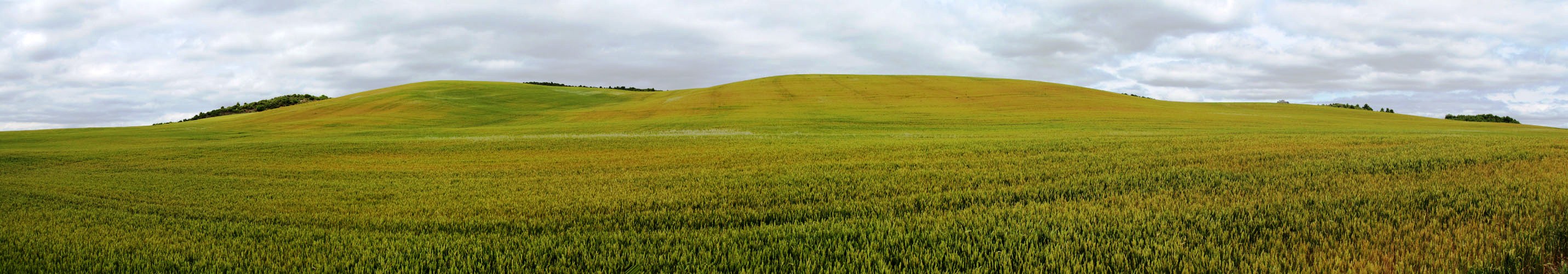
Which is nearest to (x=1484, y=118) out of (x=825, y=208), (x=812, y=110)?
(x=812, y=110)

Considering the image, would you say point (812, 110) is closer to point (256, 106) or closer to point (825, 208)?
point (825, 208)

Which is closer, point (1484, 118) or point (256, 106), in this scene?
point (1484, 118)

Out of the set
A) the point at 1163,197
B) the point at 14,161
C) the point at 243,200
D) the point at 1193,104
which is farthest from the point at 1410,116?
the point at 14,161

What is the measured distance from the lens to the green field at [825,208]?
527cm

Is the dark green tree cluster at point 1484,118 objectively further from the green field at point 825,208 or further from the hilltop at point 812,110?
the green field at point 825,208

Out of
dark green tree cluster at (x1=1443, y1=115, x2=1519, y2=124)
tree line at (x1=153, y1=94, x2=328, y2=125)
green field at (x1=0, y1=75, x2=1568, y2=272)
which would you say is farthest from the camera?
tree line at (x1=153, y1=94, x2=328, y2=125)

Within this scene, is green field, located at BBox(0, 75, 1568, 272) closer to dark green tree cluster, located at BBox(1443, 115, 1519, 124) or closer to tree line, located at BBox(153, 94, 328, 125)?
dark green tree cluster, located at BBox(1443, 115, 1519, 124)

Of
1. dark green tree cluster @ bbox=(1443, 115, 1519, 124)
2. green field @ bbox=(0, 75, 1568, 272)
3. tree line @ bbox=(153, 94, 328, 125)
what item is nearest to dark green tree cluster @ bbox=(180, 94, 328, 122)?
tree line @ bbox=(153, 94, 328, 125)

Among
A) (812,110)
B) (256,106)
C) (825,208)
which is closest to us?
(825,208)

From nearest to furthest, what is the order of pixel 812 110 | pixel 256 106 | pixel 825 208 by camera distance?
1. pixel 825 208
2. pixel 812 110
3. pixel 256 106

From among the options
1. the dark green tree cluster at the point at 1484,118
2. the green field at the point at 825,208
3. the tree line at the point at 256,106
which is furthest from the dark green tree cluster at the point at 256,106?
the dark green tree cluster at the point at 1484,118

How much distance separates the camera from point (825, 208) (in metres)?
7.41

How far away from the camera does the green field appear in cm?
527

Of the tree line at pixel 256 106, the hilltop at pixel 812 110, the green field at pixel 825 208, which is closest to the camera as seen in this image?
the green field at pixel 825 208
